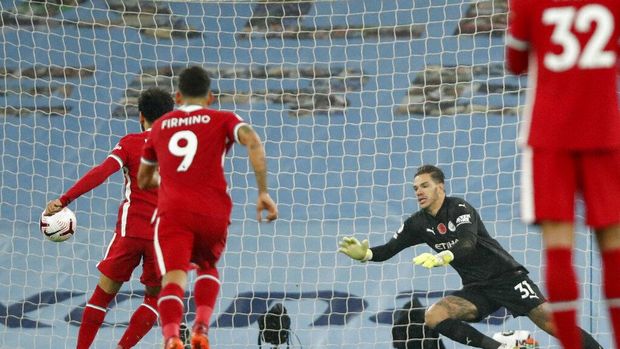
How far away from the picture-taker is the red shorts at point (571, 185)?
379 centimetres

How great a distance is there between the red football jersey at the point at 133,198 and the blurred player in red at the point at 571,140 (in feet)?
10.7

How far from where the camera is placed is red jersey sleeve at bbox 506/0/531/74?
3943 mm

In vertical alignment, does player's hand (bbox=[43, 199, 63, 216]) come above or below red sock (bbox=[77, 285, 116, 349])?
above

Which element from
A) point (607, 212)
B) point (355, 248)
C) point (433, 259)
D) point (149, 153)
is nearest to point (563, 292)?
point (607, 212)

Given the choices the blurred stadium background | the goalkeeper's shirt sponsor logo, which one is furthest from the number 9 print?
the blurred stadium background

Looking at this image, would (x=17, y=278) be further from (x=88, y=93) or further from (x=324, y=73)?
(x=324, y=73)

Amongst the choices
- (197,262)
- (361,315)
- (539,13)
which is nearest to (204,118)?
(197,262)

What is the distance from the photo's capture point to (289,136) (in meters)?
10.5

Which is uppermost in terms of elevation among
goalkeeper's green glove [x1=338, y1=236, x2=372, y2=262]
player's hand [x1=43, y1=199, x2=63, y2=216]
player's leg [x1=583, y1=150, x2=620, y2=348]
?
player's hand [x1=43, y1=199, x2=63, y2=216]

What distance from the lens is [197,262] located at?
17.9 ft

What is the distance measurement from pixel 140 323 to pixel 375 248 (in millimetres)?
1745

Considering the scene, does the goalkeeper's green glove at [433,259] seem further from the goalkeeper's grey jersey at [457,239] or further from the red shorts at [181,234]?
the red shorts at [181,234]

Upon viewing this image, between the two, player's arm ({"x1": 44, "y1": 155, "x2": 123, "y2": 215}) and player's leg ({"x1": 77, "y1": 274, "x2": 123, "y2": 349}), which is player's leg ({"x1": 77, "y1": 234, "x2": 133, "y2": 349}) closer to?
player's leg ({"x1": 77, "y1": 274, "x2": 123, "y2": 349})

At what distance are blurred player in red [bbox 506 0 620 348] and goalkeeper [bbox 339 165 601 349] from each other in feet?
12.2
